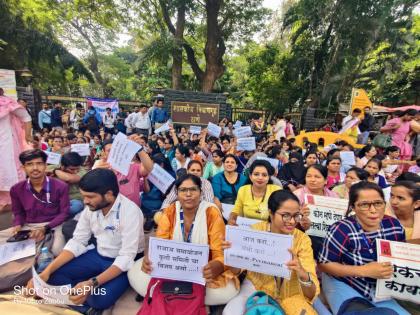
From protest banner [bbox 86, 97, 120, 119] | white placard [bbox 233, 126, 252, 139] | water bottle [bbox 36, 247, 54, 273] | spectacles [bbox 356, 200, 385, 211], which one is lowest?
water bottle [bbox 36, 247, 54, 273]

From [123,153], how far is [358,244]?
98.5 inches

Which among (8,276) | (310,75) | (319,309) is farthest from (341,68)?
(8,276)

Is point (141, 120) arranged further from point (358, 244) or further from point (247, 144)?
point (358, 244)

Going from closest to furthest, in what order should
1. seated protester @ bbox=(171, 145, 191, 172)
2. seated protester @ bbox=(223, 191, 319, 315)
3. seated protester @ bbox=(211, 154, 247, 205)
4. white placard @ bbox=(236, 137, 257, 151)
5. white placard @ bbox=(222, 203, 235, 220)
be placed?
seated protester @ bbox=(223, 191, 319, 315)
white placard @ bbox=(222, 203, 235, 220)
seated protester @ bbox=(211, 154, 247, 205)
seated protester @ bbox=(171, 145, 191, 172)
white placard @ bbox=(236, 137, 257, 151)

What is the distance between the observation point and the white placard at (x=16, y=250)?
2.56 metres

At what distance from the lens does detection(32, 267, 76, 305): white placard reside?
6.84 ft

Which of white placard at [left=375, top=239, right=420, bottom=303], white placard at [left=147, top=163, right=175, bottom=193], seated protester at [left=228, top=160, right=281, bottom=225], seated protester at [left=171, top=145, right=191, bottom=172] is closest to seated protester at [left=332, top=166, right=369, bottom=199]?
seated protester at [left=228, top=160, right=281, bottom=225]

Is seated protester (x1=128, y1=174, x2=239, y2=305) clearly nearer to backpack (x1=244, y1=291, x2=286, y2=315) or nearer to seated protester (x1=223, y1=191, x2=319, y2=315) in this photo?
seated protester (x1=223, y1=191, x2=319, y2=315)

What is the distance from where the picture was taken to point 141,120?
9.23 metres

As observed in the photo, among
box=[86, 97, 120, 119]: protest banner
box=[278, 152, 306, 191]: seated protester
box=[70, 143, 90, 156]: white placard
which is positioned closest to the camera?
box=[278, 152, 306, 191]: seated protester

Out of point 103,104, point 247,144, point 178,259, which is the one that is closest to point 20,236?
point 178,259

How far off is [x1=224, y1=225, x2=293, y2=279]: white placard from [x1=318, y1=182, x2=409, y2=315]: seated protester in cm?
47

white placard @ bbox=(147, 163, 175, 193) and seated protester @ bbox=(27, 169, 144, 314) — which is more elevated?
white placard @ bbox=(147, 163, 175, 193)

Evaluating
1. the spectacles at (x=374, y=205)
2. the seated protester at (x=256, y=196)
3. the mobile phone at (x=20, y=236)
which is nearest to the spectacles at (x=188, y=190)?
the seated protester at (x=256, y=196)
